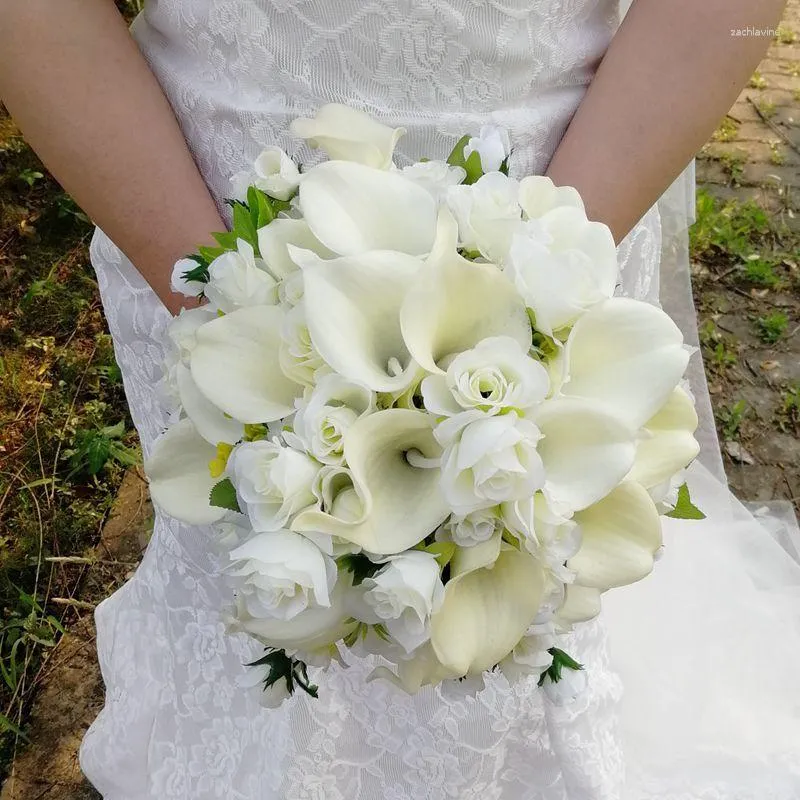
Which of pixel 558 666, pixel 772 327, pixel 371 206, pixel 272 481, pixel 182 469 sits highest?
pixel 371 206

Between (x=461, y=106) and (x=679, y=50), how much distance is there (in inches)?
9.2

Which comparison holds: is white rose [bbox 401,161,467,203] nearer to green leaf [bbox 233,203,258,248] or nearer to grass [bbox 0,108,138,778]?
green leaf [bbox 233,203,258,248]

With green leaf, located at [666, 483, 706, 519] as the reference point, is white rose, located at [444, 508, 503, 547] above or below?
above

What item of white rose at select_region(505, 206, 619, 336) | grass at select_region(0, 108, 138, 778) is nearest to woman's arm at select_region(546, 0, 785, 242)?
white rose at select_region(505, 206, 619, 336)

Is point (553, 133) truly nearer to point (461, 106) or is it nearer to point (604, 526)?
point (461, 106)

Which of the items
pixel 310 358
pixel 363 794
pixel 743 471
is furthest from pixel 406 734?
pixel 743 471

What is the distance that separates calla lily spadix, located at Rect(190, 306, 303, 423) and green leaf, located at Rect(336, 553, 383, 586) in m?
0.11

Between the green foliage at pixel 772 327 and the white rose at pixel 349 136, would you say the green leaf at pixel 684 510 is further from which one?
the green foliage at pixel 772 327

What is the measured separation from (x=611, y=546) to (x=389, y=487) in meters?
0.16

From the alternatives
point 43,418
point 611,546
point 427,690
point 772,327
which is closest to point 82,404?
point 43,418

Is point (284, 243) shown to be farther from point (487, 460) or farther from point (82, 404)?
point (82, 404)

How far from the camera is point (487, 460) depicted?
0.44m

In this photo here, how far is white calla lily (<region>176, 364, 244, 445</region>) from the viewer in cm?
55

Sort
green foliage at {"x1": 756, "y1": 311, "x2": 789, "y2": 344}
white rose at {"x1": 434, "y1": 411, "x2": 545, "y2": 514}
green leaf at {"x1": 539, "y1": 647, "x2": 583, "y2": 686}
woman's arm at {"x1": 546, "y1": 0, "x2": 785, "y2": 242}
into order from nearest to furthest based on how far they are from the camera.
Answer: white rose at {"x1": 434, "y1": 411, "x2": 545, "y2": 514} < green leaf at {"x1": 539, "y1": 647, "x2": 583, "y2": 686} < woman's arm at {"x1": 546, "y1": 0, "x2": 785, "y2": 242} < green foliage at {"x1": 756, "y1": 311, "x2": 789, "y2": 344}
